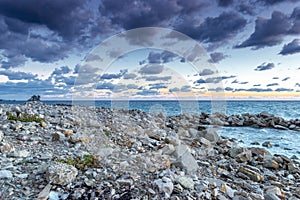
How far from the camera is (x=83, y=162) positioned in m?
4.41

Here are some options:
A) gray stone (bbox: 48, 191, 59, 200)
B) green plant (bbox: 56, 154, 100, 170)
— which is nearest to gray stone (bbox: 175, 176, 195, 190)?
green plant (bbox: 56, 154, 100, 170)

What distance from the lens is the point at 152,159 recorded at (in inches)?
202

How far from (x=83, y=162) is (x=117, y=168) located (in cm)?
63

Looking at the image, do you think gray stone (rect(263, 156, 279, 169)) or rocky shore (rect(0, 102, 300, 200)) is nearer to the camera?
rocky shore (rect(0, 102, 300, 200))

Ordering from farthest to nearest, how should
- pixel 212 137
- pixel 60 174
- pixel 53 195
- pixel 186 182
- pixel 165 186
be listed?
1. pixel 212 137
2. pixel 186 182
3. pixel 165 186
4. pixel 60 174
5. pixel 53 195

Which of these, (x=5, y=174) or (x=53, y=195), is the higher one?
(x=5, y=174)

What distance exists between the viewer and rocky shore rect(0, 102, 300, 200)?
3643 millimetres

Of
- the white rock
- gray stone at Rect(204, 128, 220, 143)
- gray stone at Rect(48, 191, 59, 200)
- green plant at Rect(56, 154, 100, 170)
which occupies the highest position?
the white rock

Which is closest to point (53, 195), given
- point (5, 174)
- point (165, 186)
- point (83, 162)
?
point (5, 174)

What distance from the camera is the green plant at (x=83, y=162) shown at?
4266mm

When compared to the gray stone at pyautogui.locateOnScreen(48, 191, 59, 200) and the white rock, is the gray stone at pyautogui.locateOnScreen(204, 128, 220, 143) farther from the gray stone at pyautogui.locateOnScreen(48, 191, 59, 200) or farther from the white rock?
the white rock

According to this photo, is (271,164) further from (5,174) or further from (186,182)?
(5,174)

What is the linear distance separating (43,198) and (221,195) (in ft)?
9.04

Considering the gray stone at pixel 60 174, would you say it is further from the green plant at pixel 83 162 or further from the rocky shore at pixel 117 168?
the green plant at pixel 83 162
